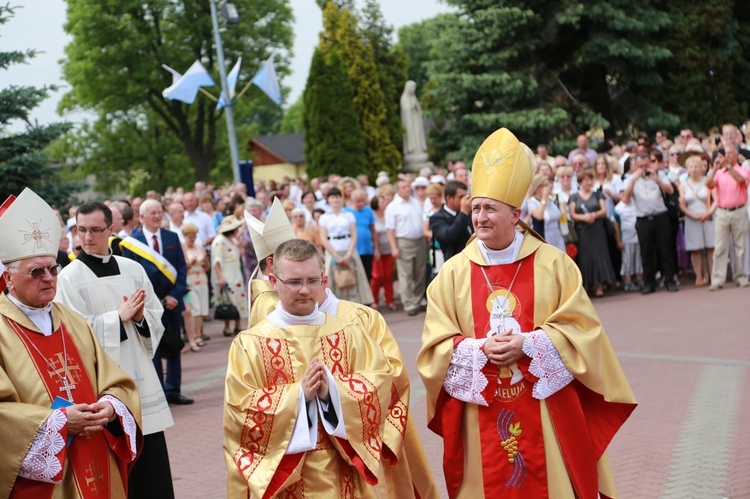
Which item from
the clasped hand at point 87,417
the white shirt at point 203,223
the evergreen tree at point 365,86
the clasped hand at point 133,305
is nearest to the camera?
the clasped hand at point 87,417

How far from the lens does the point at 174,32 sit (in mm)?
48594

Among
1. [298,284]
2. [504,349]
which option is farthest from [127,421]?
[504,349]

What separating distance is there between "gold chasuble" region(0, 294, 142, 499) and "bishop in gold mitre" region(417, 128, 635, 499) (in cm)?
161

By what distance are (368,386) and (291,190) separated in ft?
59.1

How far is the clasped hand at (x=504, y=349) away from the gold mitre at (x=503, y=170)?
2.34 ft

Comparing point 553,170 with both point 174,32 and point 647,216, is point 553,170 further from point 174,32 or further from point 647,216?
point 174,32

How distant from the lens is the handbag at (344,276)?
14992mm

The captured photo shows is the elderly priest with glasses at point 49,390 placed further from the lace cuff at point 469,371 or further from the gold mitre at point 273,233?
the lace cuff at point 469,371

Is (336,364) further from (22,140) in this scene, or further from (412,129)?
(412,129)

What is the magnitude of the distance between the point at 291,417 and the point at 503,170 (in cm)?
171

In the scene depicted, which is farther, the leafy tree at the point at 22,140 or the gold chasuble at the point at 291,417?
the leafy tree at the point at 22,140

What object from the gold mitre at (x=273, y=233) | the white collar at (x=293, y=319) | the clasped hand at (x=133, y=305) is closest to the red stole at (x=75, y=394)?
the clasped hand at (x=133, y=305)

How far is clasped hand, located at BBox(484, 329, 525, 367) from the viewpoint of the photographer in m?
5.07

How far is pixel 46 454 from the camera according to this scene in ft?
15.3
